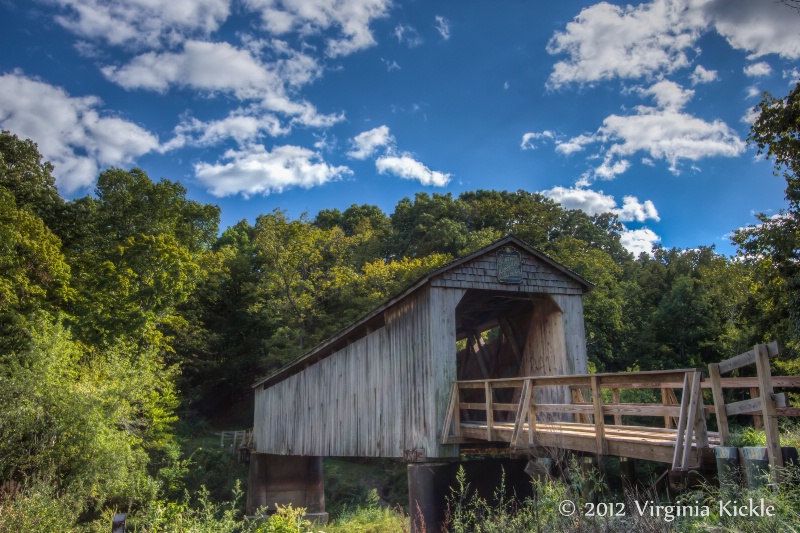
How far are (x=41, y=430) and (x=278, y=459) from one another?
838cm

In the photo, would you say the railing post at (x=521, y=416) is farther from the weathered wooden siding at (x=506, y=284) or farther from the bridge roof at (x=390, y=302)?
the bridge roof at (x=390, y=302)

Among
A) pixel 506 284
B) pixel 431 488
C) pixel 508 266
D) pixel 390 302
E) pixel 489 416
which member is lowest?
pixel 431 488

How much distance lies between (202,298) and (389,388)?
2450 cm

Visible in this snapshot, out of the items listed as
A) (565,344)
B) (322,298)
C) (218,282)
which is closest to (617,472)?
(565,344)

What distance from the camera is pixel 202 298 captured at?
33625 mm

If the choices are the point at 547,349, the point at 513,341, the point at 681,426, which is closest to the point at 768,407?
the point at 681,426

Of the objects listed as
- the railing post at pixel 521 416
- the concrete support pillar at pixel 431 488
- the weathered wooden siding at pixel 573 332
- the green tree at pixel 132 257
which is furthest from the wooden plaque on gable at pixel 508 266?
the green tree at pixel 132 257

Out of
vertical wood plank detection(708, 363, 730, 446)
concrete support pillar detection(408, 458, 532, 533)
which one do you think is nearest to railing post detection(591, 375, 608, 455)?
vertical wood plank detection(708, 363, 730, 446)

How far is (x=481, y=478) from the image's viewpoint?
1048 cm

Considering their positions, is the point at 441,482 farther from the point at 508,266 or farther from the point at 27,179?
the point at 27,179

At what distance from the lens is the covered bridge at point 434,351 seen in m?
10.7

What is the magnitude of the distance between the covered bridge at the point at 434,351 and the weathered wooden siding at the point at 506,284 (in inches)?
0.8

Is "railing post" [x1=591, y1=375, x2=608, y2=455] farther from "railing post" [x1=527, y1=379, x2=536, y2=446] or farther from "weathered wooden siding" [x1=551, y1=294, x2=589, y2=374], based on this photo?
"weathered wooden siding" [x1=551, y1=294, x2=589, y2=374]

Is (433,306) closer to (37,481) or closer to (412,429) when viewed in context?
(412,429)
